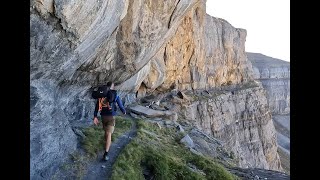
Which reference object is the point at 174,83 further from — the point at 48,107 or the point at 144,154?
the point at 48,107

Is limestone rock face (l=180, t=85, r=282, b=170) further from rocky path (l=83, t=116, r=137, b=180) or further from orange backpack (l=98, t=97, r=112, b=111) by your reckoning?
orange backpack (l=98, t=97, r=112, b=111)

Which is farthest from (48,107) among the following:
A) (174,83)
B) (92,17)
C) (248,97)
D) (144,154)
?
(248,97)

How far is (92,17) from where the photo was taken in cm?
1095

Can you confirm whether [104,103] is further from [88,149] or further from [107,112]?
[88,149]

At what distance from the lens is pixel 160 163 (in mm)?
12664

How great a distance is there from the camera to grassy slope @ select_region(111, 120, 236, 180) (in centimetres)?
1187

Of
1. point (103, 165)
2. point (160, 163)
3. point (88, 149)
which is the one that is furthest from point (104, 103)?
point (160, 163)

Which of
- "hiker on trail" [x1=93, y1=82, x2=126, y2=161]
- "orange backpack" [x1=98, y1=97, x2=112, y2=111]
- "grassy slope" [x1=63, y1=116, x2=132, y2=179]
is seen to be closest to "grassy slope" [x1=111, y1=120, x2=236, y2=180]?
"hiker on trail" [x1=93, y1=82, x2=126, y2=161]

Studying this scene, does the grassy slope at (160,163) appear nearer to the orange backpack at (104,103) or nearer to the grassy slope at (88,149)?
the grassy slope at (88,149)

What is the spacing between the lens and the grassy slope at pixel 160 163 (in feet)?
39.0

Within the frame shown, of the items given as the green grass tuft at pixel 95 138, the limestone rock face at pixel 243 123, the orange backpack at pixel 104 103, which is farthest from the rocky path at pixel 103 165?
the limestone rock face at pixel 243 123

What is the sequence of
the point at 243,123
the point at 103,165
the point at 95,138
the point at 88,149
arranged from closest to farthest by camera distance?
1. the point at 103,165
2. the point at 88,149
3. the point at 95,138
4. the point at 243,123

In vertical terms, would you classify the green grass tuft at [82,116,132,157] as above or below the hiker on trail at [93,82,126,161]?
below
